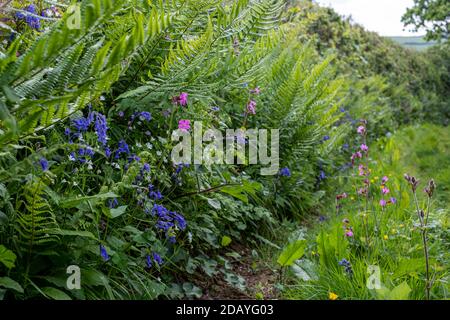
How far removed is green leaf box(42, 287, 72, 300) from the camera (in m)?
1.55

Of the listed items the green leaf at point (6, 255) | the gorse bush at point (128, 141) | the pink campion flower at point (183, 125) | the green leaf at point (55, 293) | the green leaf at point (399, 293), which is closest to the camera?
the gorse bush at point (128, 141)

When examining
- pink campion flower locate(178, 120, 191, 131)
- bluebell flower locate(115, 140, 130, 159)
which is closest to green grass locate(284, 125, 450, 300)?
pink campion flower locate(178, 120, 191, 131)

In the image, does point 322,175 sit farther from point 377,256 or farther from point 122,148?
point 122,148

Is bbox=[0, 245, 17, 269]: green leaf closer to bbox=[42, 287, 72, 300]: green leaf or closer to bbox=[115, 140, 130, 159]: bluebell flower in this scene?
bbox=[42, 287, 72, 300]: green leaf

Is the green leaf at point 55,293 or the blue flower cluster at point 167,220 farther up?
the blue flower cluster at point 167,220

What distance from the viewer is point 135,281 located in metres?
1.97

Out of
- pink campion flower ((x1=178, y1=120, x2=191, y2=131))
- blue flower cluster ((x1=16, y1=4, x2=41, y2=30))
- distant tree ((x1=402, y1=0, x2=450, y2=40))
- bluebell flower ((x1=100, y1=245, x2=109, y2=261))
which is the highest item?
distant tree ((x1=402, y1=0, x2=450, y2=40))

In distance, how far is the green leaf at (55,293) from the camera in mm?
1553

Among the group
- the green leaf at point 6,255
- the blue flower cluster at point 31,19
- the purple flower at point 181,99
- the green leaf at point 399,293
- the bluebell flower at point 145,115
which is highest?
the blue flower cluster at point 31,19

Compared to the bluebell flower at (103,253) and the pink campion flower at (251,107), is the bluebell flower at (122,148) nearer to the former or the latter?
the bluebell flower at (103,253)

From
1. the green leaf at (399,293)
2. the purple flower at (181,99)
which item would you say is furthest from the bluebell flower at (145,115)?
the green leaf at (399,293)

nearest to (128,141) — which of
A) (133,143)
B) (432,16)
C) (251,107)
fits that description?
(133,143)
